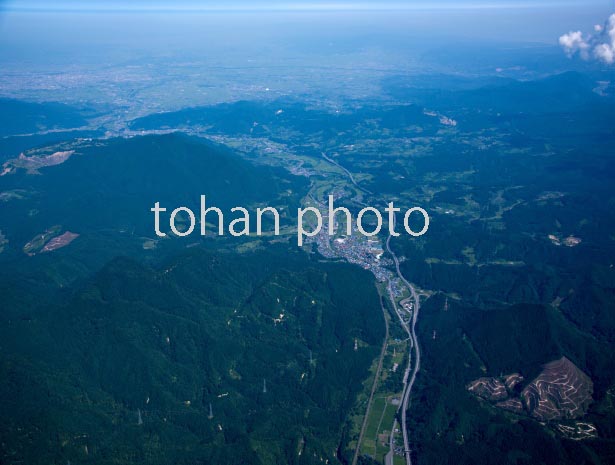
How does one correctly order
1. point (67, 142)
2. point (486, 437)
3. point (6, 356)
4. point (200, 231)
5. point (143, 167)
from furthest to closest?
point (67, 142), point (143, 167), point (200, 231), point (6, 356), point (486, 437)

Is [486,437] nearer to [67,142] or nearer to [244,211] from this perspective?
[244,211]

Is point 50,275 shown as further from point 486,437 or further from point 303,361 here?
point 486,437

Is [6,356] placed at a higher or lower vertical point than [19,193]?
higher

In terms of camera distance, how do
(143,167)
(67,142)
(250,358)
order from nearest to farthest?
(250,358)
(143,167)
(67,142)

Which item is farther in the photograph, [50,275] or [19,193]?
[19,193]

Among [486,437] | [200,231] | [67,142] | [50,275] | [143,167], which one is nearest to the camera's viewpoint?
[486,437]

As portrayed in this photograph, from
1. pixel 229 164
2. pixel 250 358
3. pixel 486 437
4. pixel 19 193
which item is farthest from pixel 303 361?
pixel 19 193

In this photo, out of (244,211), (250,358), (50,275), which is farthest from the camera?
(244,211)

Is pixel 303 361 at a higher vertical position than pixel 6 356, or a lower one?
lower

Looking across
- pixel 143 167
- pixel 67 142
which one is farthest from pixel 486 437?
pixel 67 142
